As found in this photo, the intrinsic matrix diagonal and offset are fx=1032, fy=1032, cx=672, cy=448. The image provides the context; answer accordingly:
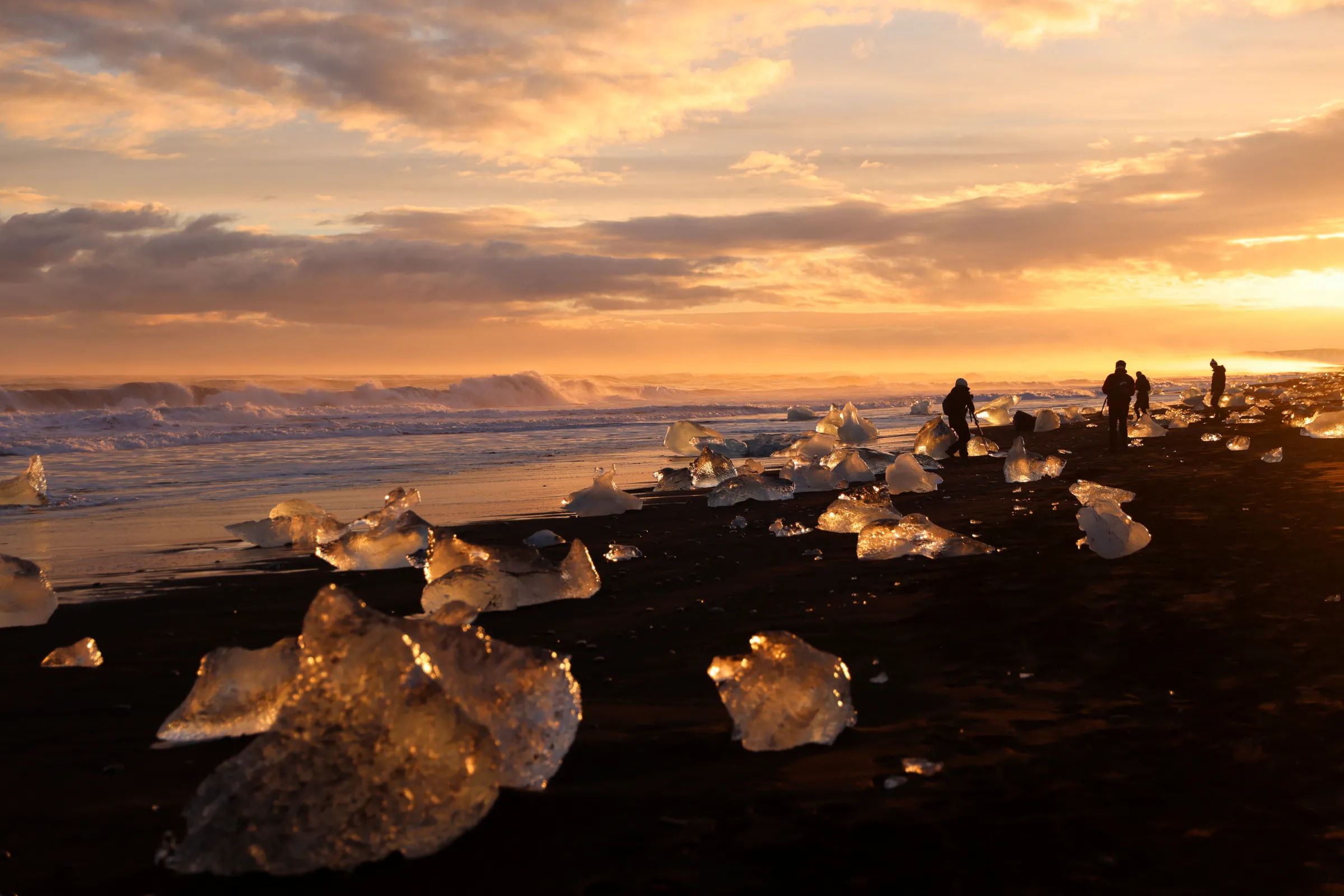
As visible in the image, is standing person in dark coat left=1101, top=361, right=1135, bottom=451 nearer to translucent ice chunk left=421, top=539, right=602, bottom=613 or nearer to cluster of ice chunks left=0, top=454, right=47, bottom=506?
translucent ice chunk left=421, top=539, right=602, bottom=613

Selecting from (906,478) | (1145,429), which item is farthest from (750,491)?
(1145,429)

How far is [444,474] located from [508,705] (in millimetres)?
13626

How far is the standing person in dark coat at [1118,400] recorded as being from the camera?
660 inches

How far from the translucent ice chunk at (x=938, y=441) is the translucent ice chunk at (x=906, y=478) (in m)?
5.51

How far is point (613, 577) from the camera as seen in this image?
6.97 metres

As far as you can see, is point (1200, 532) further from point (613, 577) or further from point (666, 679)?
point (666, 679)

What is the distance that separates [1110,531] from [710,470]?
701cm

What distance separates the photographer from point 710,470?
534 inches

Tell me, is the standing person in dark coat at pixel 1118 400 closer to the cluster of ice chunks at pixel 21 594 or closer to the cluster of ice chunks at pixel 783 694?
the cluster of ice chunks at pixel 783 694

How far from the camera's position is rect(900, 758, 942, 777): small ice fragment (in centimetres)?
326

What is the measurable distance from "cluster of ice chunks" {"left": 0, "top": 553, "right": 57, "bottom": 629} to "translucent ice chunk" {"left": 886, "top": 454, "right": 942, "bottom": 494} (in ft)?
28.0

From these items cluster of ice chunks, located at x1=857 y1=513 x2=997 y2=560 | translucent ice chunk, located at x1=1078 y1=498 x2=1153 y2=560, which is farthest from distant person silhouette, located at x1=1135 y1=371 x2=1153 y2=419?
cluster of ice chunks, located at x1=857 y1=513 x2=997 y2=560

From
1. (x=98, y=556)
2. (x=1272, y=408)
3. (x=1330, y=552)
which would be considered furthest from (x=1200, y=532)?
(x=1272, y=408)

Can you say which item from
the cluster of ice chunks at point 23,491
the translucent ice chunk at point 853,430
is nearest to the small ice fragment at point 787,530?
the cluster of ice chunks at point 23,491
